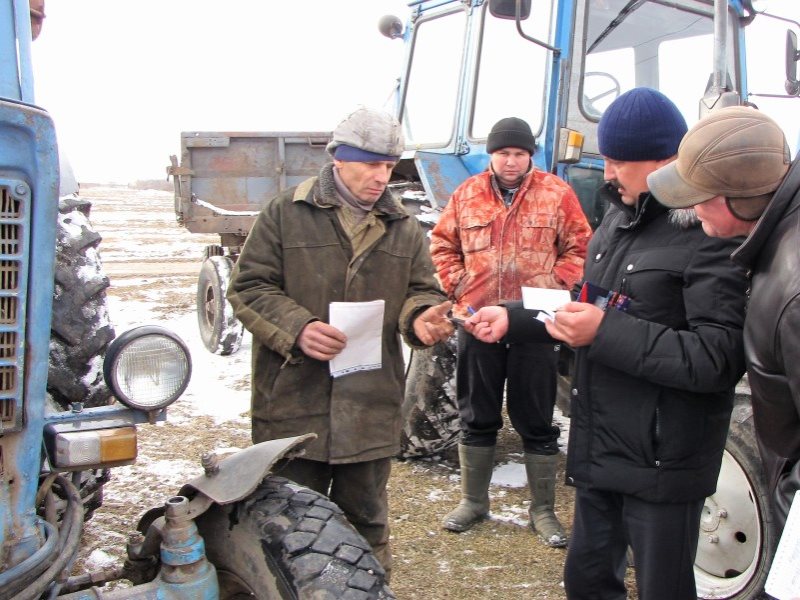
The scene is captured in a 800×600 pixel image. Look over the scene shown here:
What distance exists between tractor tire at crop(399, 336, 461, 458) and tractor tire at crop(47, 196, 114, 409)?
180 cm

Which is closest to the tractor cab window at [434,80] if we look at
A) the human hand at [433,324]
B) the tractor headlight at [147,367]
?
the human hand at [433,324]

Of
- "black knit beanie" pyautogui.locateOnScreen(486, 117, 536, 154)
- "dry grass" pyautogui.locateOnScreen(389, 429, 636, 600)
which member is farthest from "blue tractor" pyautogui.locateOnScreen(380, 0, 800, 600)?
"black knit beanie" pyautogui.locateOnScreen(486, 117, 536, 154)

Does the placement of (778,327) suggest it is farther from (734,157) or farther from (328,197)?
(328,197)

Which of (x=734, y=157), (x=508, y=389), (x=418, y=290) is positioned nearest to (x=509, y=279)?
(x=508, y=389)

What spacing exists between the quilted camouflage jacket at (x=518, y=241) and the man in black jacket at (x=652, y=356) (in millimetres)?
1164

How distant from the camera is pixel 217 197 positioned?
8.20 metres

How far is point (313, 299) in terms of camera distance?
253 centimetres

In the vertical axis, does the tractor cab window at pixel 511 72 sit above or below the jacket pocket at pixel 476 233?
above

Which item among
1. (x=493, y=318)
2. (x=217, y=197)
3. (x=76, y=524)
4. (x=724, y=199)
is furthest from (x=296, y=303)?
(x=217, y=197)

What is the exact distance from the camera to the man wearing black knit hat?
3.50 meters

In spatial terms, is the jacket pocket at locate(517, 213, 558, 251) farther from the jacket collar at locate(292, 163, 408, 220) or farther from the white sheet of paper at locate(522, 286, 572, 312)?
the white sheet of paper at locate(522, 286, 572, 312)

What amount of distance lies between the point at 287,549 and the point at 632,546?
971 millimetres

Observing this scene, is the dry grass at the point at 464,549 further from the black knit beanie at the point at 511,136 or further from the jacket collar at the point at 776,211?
the jacket collar at the point at 776,211

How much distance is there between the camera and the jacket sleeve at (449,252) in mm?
3641
